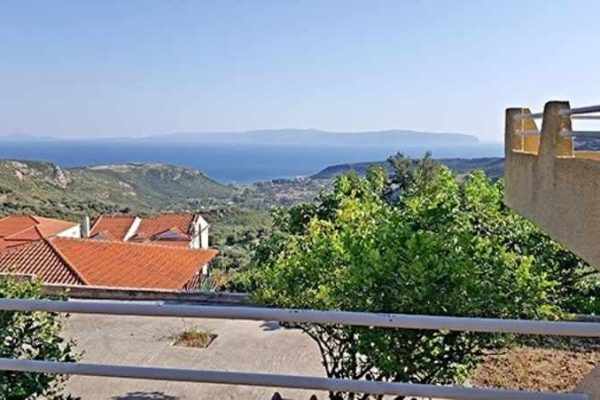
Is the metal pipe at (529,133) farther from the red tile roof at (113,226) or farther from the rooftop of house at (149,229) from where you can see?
the red tile roof at (113,226)

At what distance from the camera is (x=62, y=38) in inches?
1256

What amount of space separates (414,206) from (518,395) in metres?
4.79

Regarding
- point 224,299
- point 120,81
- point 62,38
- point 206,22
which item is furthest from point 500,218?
point 120,81

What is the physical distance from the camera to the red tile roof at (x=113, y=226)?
90.6ft

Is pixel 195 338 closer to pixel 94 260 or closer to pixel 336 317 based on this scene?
pixel 94 260

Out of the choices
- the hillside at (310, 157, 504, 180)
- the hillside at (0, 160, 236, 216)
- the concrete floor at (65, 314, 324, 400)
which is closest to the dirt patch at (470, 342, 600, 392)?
the concrete floor at (65, 314, 324, 400)

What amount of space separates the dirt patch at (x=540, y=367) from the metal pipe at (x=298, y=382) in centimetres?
543

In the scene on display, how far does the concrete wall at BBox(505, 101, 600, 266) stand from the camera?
10.2 ft

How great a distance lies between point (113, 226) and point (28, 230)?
304 inches

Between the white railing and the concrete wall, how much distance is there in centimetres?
171

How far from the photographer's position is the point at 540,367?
7305mm

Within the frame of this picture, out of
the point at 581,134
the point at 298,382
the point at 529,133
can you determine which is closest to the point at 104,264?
the point at 529,133

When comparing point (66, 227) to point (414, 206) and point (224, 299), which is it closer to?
point (224, 299)

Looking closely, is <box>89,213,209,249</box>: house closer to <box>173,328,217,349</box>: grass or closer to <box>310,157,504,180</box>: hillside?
<box>310,157,504,180</box>: hillside
